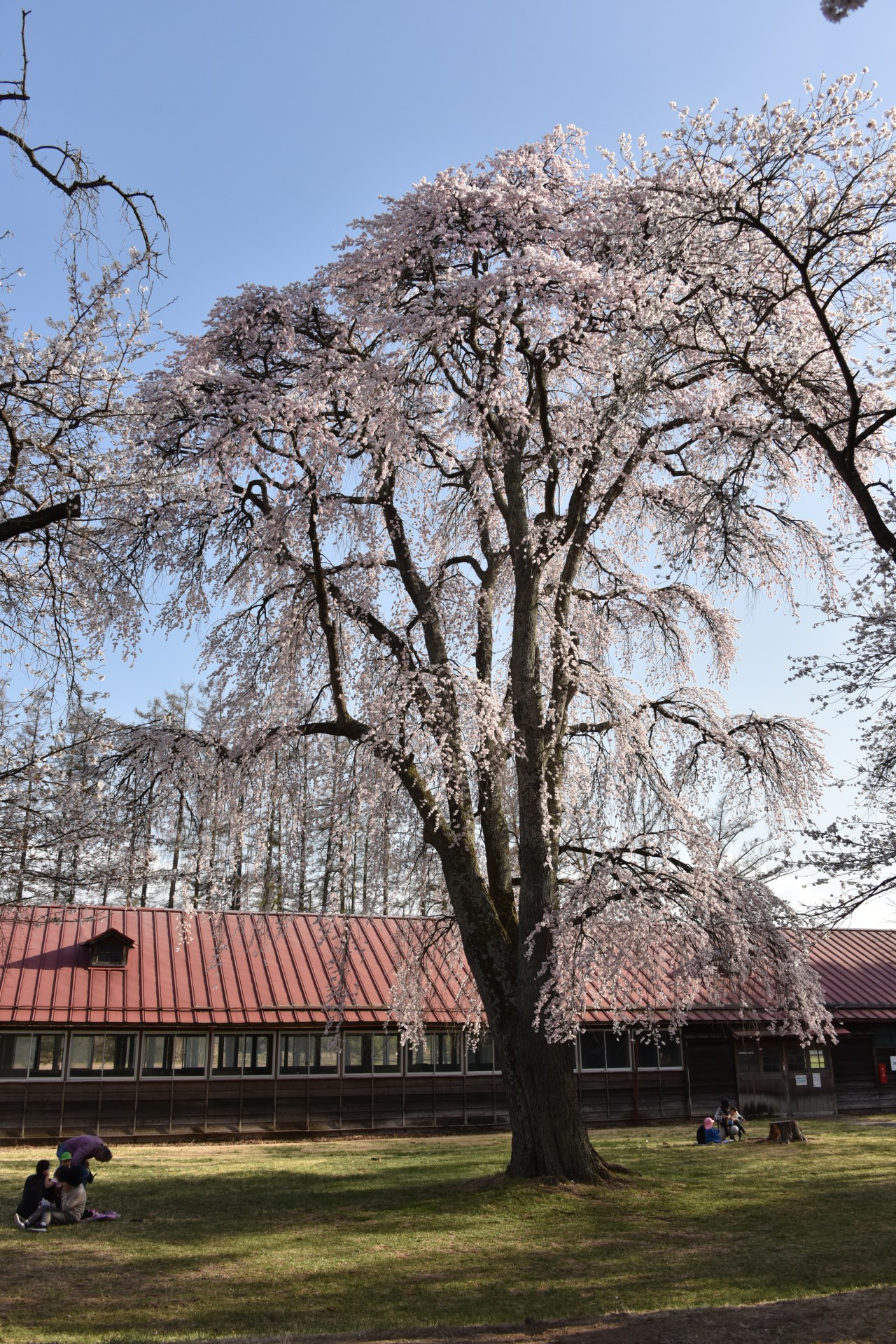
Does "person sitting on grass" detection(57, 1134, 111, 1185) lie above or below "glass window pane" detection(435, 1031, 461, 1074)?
below

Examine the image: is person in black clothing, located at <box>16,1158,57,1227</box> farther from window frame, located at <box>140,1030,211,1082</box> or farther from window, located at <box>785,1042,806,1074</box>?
window, located at <box>785,1042,806,1074</box>

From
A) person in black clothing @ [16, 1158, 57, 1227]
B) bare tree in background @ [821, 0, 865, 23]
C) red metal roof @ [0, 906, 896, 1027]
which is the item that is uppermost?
bare tree in background @ [821, 0, 865, 23]

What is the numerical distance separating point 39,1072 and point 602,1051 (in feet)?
43.3

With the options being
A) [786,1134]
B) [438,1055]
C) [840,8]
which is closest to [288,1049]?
[438,1055]

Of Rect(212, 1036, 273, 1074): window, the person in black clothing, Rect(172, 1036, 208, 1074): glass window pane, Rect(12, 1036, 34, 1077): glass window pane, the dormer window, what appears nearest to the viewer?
the person in black clothing

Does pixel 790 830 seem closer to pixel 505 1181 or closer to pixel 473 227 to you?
pixel 505 1181

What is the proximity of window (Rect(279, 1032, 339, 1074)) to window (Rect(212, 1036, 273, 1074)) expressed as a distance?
35 centimetres

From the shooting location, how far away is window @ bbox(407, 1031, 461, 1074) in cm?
2708

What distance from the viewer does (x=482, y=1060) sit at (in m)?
27.5

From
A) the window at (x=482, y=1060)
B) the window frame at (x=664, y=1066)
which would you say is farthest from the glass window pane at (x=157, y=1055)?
the window frame at (x=664, y=1066)

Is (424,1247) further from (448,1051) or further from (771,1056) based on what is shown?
(771,1056)

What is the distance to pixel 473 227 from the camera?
14.3 metres

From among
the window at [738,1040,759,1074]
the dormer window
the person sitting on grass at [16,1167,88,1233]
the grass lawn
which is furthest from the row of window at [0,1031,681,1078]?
the person sitting on grass at [16,1167,88,1233]

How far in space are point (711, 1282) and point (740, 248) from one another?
9662 millimetres
